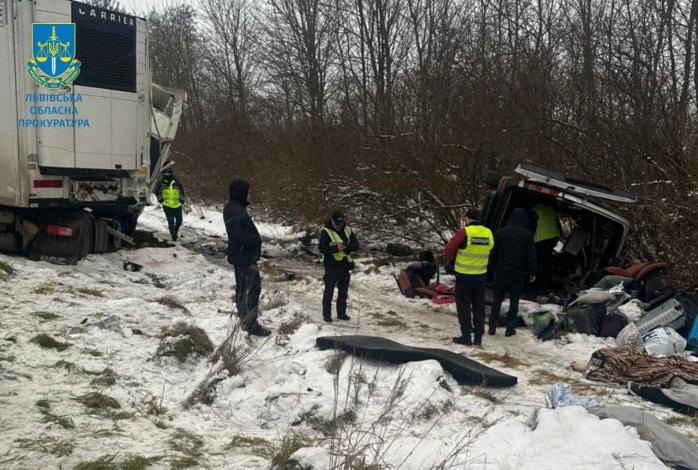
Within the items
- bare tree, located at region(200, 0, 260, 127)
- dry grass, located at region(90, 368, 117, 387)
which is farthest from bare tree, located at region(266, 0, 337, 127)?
dry grass, located at region(90, 368, 117, 387)

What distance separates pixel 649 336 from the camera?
696 centimetres

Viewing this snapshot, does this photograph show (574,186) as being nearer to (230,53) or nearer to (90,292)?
(90,292)

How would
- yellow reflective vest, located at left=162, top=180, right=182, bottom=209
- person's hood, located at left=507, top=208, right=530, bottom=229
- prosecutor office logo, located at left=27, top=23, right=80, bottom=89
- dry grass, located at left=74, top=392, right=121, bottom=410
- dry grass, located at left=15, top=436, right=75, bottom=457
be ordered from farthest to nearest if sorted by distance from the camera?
yellow reflective vest, located at left=162, top=180, right=182, bottom=209, prosecutor office logo, located at left=27, top=23, right=80, bottom=89, person's hood, located at left=507, top=208, right=530, bottom=229, dry grass, located at left=74, top=392, right=121, bottom=410, dry grass, located at left=15, top=436, right=75, bottom=457

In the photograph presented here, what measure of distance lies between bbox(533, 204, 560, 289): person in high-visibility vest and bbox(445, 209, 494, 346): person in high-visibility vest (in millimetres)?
2318

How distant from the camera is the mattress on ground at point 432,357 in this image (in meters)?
5.68

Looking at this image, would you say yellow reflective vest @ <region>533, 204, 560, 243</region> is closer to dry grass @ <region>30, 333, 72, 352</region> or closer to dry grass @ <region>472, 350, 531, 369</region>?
dry grass @ <region>472, 350, 531, 369</region>

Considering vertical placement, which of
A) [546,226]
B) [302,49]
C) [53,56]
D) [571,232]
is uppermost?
[302,49]

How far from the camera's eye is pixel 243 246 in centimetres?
710

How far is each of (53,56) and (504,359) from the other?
23.9 ft

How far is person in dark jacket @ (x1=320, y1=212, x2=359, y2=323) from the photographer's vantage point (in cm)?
848

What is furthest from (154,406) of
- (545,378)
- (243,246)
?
(545,378)

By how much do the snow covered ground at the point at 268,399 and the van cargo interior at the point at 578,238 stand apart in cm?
194

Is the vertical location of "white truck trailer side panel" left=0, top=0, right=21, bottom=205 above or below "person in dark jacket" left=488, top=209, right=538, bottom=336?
above

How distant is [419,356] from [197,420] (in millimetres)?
2251
